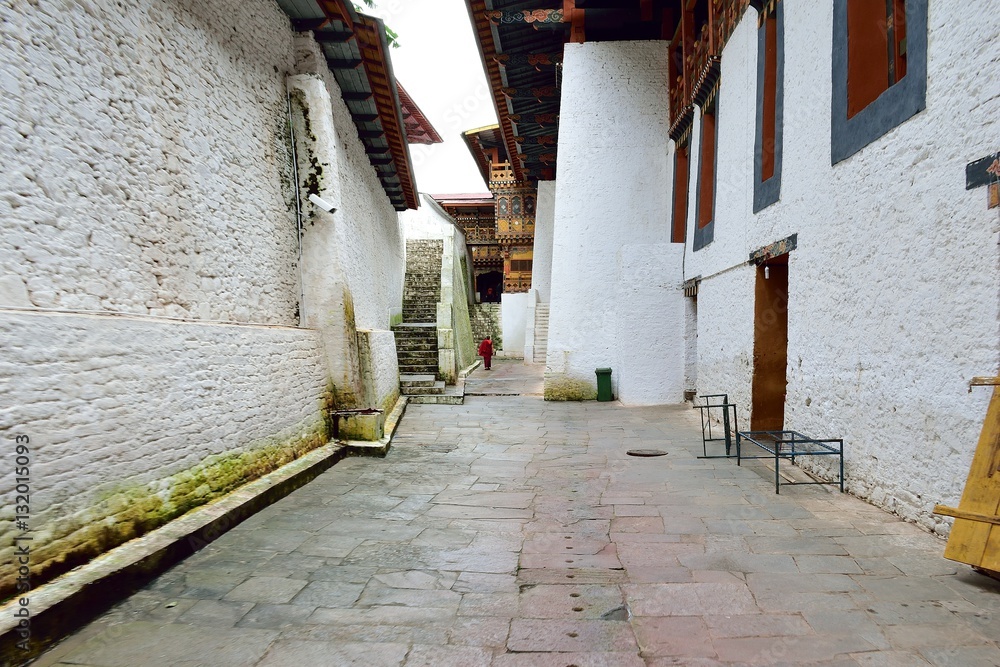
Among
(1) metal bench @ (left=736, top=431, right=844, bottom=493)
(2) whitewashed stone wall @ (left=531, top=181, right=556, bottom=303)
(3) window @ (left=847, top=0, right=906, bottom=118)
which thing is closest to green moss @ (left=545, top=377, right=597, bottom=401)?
(1) metal bench @ (left=736, top=431, right=844, bottom=493)

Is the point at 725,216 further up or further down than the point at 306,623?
further up

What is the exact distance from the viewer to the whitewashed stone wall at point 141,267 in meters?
2.96

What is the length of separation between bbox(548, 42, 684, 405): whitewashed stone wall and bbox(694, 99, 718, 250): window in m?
1.77

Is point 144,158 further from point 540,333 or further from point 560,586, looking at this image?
point 540,333

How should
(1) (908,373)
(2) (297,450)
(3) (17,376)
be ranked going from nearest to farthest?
(3) (17,376), (1) (908,373), (2) (297,450)

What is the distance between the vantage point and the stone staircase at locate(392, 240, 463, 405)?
1119cm

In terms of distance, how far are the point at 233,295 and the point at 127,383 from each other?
6.35 feet

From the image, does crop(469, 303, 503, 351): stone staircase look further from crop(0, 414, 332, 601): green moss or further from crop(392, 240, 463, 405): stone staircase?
crop(0, 414, 332, 601): green moss

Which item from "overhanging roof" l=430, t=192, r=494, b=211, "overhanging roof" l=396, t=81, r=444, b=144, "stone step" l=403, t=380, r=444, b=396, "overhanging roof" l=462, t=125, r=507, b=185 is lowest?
"stone step" l=403, t=380, r=444, b=396

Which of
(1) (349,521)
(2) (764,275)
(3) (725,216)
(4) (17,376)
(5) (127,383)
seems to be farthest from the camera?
(3) (725,216)

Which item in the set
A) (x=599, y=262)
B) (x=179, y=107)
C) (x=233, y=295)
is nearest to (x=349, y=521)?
(x=233, y=295)

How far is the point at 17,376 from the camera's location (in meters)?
2.72

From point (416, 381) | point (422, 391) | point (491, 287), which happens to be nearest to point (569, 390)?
point (422, 391)

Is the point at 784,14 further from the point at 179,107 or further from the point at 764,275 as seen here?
the point at 179,107
